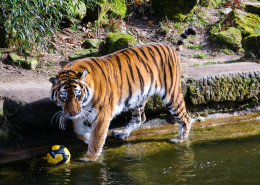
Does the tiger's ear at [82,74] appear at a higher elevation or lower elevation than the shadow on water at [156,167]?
higher

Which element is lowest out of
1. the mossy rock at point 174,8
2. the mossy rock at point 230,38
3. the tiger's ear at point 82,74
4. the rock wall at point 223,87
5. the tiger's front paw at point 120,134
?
the tiger's front paw at point 120,134

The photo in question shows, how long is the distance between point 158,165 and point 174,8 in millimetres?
7779

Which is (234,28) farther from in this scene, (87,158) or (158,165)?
(87,158)

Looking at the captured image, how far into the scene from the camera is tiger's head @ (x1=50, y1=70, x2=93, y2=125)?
11.0 feet

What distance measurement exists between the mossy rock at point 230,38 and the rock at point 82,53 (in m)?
4.19

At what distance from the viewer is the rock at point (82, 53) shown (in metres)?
7.16

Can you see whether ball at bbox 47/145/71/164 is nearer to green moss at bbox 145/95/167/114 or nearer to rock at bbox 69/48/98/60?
green moss at bbox 145/95/167/114

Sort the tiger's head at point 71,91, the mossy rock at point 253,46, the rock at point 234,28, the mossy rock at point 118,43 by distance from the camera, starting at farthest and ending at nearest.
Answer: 1. the rock at point 234,28
2. the mossy rock at point 253,46
3. the mossy rock at point 118,43
4. the tiger's head at point 71,91

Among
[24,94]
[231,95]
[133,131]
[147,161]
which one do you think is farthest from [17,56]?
[231,95]

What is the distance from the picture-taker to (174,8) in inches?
397

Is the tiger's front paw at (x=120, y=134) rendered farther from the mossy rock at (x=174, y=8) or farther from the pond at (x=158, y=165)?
the mossy rock at (x=174, y=8)

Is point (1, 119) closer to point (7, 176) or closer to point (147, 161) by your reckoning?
point (7, 176)

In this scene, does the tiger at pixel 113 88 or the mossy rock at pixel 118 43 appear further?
the mossy rock at pixel 118 43

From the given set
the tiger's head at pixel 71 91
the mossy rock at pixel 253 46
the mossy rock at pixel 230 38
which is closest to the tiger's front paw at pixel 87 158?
the tiger's head at pixel 71 91
